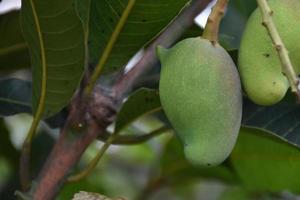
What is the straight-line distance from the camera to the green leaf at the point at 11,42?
4.00ft

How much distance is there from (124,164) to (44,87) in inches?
51.1

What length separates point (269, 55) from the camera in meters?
0.85

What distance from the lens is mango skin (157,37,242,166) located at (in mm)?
810

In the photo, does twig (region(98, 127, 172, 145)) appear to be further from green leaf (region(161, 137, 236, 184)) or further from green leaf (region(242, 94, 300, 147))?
green leaf (region(161, 137, 236, 184))

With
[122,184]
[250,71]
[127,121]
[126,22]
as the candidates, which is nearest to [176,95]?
[250,71]

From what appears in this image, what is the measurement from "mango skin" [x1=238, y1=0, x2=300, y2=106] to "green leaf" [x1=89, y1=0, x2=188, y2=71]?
0.12m

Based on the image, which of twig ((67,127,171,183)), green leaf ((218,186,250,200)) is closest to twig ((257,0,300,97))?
twig ((67,127,171,183))

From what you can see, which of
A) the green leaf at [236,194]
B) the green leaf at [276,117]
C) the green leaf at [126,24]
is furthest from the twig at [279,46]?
the green leaf at [236,194]

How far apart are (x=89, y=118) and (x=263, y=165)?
50 cm

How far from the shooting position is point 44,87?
1.04 m

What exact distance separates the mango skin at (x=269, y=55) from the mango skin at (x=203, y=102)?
22mm

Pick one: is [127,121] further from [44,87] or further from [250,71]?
[250,71]

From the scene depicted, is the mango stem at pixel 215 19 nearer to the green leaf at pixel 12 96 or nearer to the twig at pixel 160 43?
the twig at pixel 160 43

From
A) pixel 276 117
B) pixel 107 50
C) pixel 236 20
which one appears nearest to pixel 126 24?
pixel 107 50
